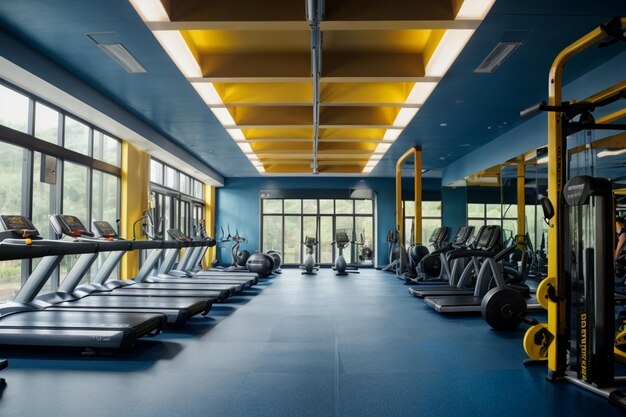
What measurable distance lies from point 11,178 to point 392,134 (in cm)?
645

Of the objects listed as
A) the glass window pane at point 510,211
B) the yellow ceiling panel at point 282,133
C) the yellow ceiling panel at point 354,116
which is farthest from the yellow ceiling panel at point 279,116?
the glass window pane at point 510,211

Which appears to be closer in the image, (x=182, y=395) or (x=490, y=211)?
(x=182, y=395)

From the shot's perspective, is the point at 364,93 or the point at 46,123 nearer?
the point at 46,123

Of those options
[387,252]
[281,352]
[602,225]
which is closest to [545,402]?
[602,225]

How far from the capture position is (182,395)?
9.87 ft

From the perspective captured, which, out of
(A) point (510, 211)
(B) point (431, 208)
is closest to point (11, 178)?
(A) point (510, 211)

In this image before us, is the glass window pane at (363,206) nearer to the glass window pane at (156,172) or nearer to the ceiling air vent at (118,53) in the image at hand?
the glass window pane at (156,172)

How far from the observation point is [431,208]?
15.7 meters

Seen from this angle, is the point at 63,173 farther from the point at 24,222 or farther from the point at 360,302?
the point at 360,302

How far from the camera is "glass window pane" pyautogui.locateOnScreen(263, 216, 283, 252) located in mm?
15437

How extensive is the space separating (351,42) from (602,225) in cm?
355

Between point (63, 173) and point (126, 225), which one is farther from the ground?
point (63, 173)

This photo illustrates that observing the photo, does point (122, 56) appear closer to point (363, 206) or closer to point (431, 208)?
point (363, 206)

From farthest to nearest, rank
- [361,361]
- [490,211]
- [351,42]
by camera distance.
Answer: [490,211] < [351,42] < [361,361]
